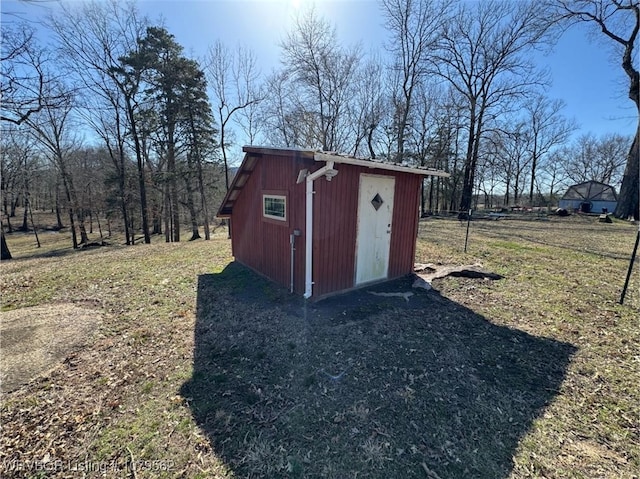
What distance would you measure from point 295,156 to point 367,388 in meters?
3.52

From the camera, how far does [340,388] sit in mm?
2771

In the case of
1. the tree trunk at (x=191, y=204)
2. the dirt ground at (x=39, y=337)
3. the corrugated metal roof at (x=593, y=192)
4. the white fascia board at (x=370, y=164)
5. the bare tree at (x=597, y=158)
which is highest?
the bare tree at (x=597, y=158)

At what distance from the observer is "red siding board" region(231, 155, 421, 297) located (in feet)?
14.9

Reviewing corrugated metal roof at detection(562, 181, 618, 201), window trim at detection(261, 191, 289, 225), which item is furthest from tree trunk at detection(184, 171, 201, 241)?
corrugated metal roof at detection(562, 181, 618, 201)

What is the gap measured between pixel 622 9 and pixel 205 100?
68.1 feet

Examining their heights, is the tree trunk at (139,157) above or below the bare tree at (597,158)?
below

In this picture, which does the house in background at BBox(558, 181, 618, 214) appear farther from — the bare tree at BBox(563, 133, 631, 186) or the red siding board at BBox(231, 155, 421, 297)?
the red siding board at BBox(231, 155, 421, 297)

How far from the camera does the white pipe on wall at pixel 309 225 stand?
413 cm

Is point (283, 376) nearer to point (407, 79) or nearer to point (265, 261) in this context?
point (265, 261)

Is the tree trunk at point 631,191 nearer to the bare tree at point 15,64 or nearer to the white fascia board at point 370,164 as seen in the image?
the white fascia board at point 370,164

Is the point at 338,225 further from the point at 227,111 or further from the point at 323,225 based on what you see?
the point at 227,111

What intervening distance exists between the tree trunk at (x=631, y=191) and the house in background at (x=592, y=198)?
12.3m

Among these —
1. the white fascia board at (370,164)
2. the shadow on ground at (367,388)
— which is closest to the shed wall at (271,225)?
the white fascia board at (370,164)

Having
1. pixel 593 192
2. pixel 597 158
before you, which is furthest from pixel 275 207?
pixel 597 158
